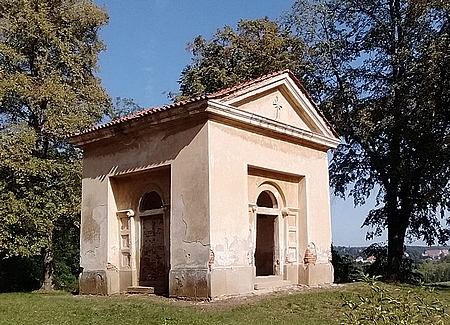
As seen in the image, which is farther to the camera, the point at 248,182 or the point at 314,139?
the point at 314,139

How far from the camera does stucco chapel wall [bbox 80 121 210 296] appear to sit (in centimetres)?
1223

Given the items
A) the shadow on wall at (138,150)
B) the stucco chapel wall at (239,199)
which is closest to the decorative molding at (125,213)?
the shadow on wall at (138,150)

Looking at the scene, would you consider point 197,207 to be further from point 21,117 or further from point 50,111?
point 21,117

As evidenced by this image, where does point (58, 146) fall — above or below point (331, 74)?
below

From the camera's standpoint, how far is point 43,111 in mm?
20172

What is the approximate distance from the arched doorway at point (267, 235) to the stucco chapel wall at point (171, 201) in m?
2.69

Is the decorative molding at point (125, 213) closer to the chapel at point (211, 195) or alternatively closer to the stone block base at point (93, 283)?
the chapel at point (211, 195)

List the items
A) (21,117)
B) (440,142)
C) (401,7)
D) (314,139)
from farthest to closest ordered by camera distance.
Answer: (401,7) < (21,117) < (440,142) < (314,139)

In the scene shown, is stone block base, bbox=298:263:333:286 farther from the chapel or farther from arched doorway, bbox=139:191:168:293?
arched doorway, bbox=139:191:168:293

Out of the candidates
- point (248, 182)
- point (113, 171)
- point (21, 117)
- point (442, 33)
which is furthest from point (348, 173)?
point (21, 117)

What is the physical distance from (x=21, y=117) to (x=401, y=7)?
15689 mm

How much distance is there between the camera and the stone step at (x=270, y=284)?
13.8m

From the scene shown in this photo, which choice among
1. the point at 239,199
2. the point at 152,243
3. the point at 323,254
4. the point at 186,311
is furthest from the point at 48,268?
the point at 186,311

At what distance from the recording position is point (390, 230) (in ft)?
72.6
